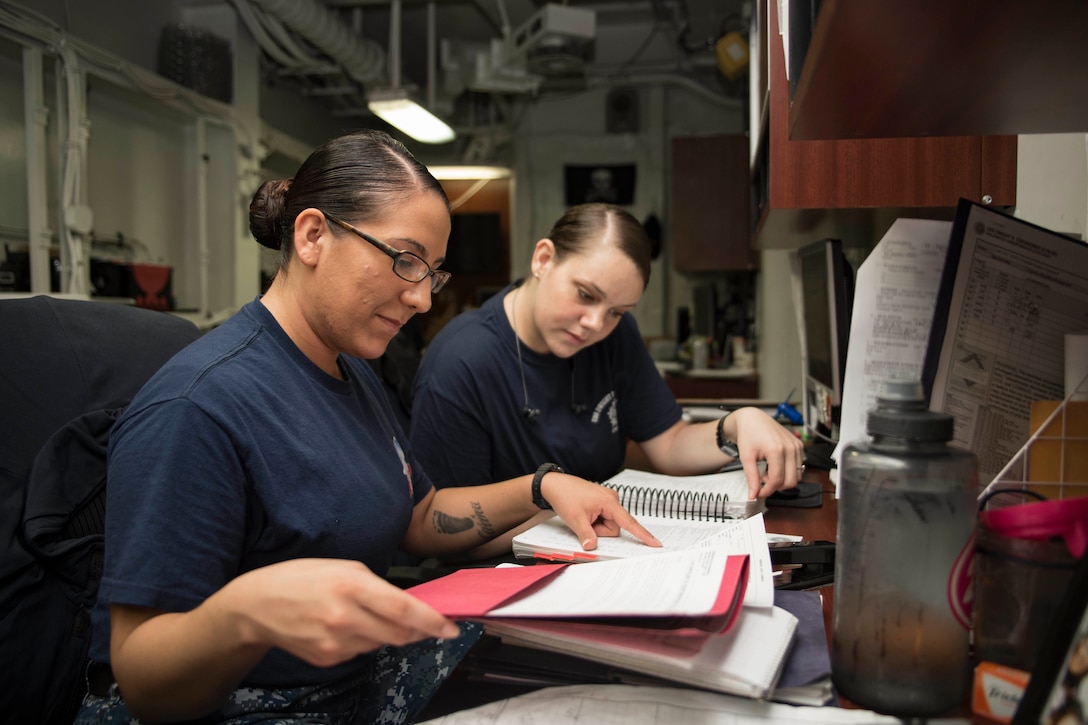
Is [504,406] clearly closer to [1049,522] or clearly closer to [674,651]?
[674,651]

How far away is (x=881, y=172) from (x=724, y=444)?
2.09ft

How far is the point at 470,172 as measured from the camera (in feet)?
22.7

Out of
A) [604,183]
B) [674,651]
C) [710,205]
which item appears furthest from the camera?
[604,183]

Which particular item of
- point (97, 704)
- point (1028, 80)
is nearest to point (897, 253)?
point (1028, 80)

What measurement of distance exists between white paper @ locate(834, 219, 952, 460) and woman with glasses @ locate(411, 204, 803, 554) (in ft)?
1.75

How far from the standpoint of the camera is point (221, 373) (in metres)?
0.91

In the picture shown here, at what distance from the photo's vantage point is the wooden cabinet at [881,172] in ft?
4.62

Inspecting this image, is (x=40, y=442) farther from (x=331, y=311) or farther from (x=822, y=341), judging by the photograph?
(x=822, y=341)

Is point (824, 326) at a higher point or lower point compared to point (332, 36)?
lower

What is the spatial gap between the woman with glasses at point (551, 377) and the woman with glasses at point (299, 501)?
1.08 feet

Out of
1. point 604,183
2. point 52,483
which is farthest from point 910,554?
point 604,183

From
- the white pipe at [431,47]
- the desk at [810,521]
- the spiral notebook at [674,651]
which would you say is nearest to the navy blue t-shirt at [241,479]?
the spiral notebook at [674,651]

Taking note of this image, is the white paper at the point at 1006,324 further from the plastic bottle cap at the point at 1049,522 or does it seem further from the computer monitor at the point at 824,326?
the computer monitor at the point at 824,326

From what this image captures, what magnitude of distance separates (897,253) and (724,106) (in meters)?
6.00
